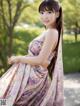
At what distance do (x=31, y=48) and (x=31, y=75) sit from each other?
243 mm

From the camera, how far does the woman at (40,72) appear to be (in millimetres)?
3649

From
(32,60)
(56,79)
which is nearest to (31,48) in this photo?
(32,60)

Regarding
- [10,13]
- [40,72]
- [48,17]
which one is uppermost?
[48,17]

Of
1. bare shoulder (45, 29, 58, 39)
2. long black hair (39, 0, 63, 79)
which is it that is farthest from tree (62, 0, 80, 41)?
bare shoulder (45, 29, 58, 39)

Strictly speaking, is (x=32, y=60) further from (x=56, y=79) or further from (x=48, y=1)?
(x=48, y=1)

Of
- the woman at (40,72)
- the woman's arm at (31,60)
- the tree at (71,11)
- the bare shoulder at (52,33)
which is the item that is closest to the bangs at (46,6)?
the woman at (40,72)

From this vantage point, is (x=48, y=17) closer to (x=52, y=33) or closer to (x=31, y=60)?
(x=52, y=33)

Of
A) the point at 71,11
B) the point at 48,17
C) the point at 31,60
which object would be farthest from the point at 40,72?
the point at 71,11

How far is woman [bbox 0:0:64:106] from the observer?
3649 millimetres

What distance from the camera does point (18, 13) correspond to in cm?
1648

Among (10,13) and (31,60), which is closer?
(31,60)

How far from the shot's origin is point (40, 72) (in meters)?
3.73

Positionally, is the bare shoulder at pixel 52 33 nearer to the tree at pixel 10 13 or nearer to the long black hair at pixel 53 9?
the long black hair at pixel 53 9

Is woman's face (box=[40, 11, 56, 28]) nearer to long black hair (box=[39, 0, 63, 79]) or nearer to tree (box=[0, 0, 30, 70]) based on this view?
long black hair (box=[39, 0, 63, 79])
